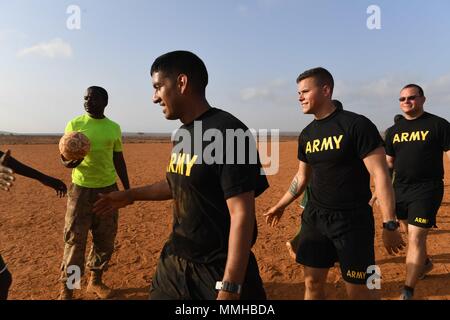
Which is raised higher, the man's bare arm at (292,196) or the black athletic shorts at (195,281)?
the man's bare arm at (292,196)

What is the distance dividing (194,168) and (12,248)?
6096 mm

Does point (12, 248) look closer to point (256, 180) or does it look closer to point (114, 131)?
point (114, 131)

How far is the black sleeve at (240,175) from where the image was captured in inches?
80.9

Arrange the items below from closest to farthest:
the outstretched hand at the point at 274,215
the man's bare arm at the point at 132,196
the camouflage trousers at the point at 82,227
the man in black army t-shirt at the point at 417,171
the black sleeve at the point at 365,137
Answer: the man's bare arm at the point at 132,196
the black sleeve at the point at 365,137
the outstretched hand at the point at 274,215
the man in black army t-shirt at the point at 417,171
the camouflage trousers at the point at 82,227

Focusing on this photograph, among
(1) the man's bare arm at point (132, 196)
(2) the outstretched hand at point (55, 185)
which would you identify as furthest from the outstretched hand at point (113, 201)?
(2) the outstretched hand at point (55, 185)

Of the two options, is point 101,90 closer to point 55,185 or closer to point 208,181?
point 55,185

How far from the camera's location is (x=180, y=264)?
2.45 metres

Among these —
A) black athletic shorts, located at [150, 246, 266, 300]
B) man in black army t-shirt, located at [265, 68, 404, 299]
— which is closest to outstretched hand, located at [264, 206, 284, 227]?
man in black army t-shirt, located at [265, 68, 404, 299]

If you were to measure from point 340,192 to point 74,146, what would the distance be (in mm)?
3050

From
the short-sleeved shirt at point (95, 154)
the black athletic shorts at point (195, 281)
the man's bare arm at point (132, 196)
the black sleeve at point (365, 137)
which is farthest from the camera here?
the short-sleeved shirt at point (95, 154)

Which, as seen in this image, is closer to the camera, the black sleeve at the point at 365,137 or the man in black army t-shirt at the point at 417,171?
the black sleeve at the point at 365,137

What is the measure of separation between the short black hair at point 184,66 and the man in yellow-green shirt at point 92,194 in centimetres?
240

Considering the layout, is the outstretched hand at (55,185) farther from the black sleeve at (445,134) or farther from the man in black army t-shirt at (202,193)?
the black sleeve at (445,134)

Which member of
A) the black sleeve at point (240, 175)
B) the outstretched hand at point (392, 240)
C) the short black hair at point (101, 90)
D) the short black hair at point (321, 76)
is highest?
the short black hair at point (101, 90)
